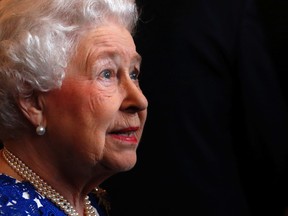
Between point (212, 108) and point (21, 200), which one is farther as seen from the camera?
point (212, 108)

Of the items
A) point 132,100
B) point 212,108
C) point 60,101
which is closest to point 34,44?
point 60,101

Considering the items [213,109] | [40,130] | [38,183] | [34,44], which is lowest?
[213,109]

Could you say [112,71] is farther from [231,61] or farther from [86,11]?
[231,61]

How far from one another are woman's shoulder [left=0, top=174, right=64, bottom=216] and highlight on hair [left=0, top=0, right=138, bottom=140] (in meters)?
0.14

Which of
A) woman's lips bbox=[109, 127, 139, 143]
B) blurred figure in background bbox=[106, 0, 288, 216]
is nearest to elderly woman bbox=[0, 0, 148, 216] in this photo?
woman's lips bbox=[109, 127, 139, 143]

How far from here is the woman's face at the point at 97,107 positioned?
5.95 feet

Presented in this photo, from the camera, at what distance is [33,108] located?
5.96 feet

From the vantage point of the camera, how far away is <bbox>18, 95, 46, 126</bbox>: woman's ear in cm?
181

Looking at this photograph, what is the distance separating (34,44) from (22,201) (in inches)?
14.8

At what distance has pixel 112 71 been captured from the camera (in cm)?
188

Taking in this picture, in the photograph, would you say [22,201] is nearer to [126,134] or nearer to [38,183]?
[38,183]

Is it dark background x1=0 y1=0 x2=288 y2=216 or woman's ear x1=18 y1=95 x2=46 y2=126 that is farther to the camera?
dark background x1=0 y1=0 x2=288 y2=216

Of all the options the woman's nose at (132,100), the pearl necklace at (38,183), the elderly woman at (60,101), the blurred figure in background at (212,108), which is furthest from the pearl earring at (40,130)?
the blurred figure in background at (212,108)

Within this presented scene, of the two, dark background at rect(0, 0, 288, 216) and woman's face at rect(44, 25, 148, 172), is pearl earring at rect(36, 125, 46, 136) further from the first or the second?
dark background at rect(0, 0, 288, 216)
